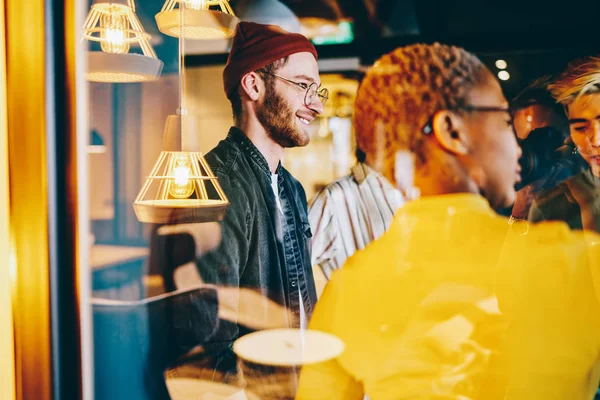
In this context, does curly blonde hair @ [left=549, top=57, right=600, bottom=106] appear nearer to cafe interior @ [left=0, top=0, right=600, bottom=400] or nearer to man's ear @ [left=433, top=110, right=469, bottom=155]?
man's ear @ [left=433, top=110, right=469, bottom=155]

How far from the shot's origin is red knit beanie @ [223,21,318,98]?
1.30m

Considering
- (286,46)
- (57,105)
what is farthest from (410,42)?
(57,105)

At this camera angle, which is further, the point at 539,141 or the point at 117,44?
the point at 117,44

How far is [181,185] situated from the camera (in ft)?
4.51

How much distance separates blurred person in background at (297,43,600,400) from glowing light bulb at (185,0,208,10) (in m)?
0.52

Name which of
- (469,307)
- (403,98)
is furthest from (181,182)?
(469,307)

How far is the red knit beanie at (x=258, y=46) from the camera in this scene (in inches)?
51.1

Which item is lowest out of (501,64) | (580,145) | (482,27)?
(580,145)

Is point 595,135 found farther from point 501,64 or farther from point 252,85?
point 252,85

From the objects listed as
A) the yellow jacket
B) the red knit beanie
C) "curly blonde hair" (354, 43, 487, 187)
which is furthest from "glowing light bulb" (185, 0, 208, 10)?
the yellow jacket

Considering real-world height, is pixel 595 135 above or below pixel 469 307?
above

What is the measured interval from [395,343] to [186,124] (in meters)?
0.87

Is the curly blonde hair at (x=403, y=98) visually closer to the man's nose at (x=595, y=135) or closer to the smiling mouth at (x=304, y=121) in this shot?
the smiling mouth at (x=304, y=121)

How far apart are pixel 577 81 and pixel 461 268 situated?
59cm
